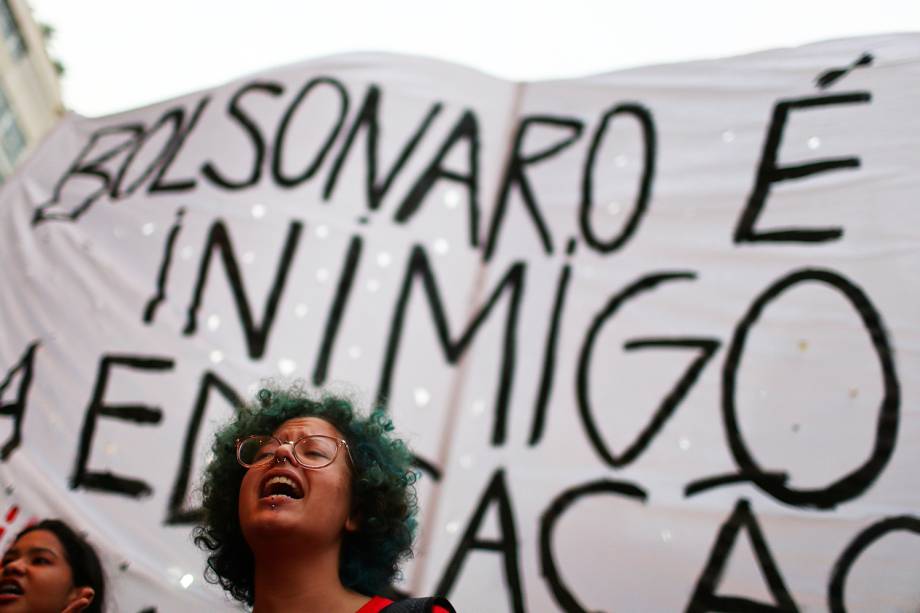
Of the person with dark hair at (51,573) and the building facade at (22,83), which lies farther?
the building facade at (22,83)

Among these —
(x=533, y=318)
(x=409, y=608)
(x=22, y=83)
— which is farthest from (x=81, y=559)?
(x=22, y=83)

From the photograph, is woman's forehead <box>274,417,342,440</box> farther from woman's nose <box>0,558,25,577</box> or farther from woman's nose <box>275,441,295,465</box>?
woman's nose <box>0,558,25,577</box>

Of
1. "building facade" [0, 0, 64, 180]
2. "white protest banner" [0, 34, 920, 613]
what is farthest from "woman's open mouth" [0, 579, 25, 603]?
"building facade" [0, 0, 64, 180]

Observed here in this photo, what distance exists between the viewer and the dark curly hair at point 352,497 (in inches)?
55.1

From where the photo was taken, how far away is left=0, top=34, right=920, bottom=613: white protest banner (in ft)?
5.40

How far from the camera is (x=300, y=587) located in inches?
49.5

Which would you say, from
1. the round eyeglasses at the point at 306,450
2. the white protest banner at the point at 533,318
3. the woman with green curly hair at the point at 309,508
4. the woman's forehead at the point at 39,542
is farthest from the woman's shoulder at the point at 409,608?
the woman's forehead at the point at 39,542

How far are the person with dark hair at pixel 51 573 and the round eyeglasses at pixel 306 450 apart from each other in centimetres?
51

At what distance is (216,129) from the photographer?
2432 millimetres

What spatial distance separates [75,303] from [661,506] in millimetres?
1506

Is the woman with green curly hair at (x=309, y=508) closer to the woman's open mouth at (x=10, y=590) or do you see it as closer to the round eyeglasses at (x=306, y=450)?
the round eyeglasses at (x=306, y=450)

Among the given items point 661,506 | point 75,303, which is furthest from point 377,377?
point 75,303

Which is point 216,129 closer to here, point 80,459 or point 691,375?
point 80,459

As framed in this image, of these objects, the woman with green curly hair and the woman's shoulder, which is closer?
the woman's shoulder
